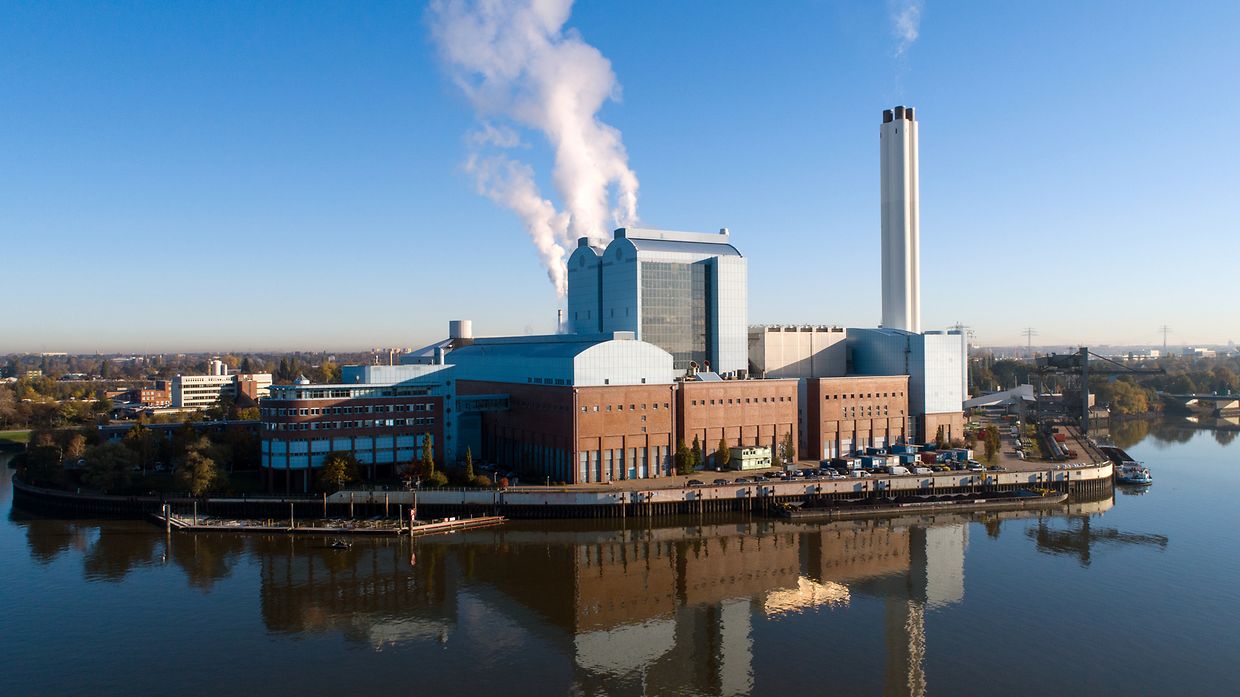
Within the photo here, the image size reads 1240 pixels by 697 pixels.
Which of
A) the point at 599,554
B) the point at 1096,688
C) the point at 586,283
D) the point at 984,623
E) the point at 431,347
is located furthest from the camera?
the point at 431,347

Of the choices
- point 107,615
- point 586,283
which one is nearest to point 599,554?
point 107,615

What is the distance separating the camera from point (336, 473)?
50500 millimetres

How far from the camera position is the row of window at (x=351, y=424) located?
173ft

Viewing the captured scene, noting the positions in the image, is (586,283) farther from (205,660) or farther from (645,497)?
(205,660)

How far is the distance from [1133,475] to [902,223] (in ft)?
93.9

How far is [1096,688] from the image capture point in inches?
1009

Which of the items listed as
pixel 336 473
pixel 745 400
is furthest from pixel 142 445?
pixel 745 400

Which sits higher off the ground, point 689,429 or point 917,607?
point 689,429

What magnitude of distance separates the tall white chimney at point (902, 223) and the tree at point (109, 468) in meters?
62.4

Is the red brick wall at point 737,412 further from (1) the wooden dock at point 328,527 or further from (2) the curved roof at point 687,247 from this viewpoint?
(1) the wooden dock at point 328,527

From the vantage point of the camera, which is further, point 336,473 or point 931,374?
point 931,374

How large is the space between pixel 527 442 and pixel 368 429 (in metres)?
10.5

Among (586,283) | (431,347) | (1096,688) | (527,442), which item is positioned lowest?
(1096,688)

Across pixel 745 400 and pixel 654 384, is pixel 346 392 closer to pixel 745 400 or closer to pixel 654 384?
pixel 654 384
